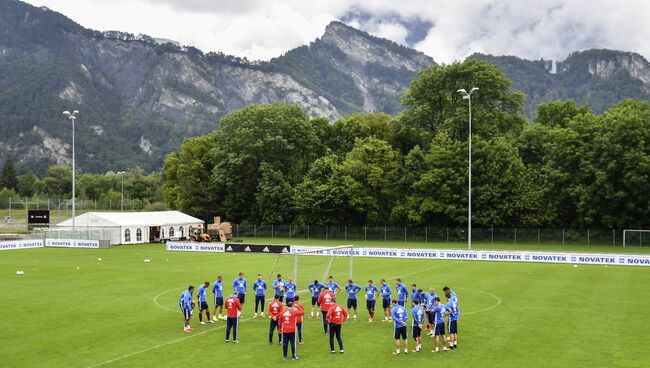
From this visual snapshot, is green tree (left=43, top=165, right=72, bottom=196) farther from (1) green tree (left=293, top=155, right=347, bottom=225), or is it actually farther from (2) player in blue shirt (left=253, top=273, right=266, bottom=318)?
(2) player in blue shirt (left=253, top=273, right=266, bottom=318)

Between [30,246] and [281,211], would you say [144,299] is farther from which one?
[281,211]

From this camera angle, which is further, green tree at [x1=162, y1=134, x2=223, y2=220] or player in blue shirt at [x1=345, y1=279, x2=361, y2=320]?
green tree at [x1=162, y1=134, x2=223, y2=220]

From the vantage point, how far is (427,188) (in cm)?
7075

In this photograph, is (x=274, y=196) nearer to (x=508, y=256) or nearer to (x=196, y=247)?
(x=196, y=247)

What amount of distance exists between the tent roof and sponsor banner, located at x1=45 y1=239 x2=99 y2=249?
175 inches

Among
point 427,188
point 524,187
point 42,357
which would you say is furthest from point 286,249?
point 42,357

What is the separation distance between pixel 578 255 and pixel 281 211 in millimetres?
43381

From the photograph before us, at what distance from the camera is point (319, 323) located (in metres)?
24.1

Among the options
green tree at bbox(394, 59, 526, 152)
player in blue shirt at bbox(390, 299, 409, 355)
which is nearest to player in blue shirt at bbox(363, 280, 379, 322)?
player in blue shirt at bbox(390, 299, 409, 355)

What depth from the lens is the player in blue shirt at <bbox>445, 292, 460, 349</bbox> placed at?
19.3 meters

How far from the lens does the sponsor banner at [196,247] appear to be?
59.3 metres

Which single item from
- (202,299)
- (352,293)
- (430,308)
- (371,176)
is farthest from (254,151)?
(430,308)

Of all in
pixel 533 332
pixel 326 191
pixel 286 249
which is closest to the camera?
pixel 533 332

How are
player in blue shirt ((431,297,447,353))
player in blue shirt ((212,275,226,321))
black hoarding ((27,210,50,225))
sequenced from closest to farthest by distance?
player in blue shirt ((431,297,447,353)) < player in blue shirt ((212,275,226,321)) < black hoarding ((27,210,50,225))
